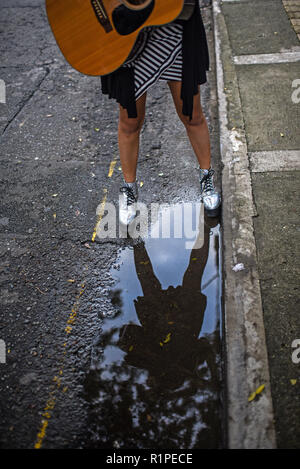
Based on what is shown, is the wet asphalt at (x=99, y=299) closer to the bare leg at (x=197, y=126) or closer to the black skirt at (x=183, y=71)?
the bare leg at (x=197, y=126)

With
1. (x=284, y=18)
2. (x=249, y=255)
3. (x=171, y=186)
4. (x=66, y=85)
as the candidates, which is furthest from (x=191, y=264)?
(x=284, y=18)

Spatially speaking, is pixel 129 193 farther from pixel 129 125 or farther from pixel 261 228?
pixel 261 228

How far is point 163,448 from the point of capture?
197cm

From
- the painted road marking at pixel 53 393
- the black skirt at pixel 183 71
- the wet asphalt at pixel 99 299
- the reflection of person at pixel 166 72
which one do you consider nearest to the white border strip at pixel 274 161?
the wet asphalt at pixel 99 299

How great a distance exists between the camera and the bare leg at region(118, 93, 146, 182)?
2.81 metres

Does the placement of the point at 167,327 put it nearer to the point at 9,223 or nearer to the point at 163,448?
the point at 163,448

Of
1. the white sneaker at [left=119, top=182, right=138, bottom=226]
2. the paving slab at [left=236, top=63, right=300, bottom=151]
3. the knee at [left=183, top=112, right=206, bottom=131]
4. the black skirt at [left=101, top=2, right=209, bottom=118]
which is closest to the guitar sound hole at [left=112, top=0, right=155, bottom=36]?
the black skirt at [left=101, top=2, right=209, bottom=118]

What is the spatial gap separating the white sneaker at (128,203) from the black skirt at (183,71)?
0.69 m

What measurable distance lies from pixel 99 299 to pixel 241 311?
36.3 inches

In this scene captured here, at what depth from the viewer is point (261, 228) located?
2.86m

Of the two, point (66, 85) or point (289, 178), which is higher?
point (66, 85)

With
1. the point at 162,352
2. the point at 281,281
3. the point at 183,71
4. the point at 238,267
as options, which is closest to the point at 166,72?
the point at 183,71

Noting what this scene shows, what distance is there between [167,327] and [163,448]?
0.69 meters

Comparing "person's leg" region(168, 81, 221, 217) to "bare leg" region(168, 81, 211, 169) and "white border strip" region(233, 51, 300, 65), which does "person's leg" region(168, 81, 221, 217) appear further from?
"white border strip" region(233, 51, 300, 65)
